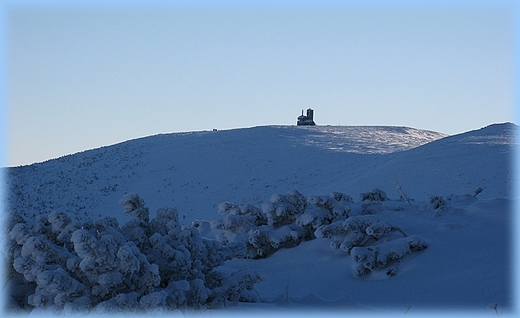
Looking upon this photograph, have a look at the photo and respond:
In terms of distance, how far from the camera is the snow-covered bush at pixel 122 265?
14.4 feet

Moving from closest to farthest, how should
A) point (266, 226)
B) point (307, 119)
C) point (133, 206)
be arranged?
point (133, 206) < point (266, 226) < point (307, 119)

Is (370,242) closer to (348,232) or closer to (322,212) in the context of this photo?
(348,232)

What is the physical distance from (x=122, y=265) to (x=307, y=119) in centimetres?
4093

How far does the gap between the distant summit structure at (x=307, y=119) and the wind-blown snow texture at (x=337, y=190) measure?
501cm

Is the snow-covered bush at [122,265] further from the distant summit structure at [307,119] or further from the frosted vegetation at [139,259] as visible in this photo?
the distant summit structure at [307,119]

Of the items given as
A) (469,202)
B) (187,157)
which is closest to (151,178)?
(187,157)

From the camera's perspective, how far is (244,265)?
719 cm

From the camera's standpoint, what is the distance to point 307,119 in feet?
148

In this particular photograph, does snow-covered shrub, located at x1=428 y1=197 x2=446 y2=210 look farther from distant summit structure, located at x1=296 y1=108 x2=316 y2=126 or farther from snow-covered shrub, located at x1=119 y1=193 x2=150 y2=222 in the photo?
distant summit structure, located at x1=296 y1=108 x2=316 y2=126

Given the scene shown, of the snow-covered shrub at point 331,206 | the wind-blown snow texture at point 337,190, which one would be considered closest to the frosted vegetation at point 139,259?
the wind-blown snow texture at point 337,190

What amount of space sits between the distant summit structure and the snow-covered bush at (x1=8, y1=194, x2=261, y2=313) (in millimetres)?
38997

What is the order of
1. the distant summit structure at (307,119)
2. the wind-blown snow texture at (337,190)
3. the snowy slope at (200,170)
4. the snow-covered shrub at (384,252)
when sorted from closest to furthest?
the wind-blown snow texture at (337,190), the snow-covered shrub at (384,252), the snowy slope at (200,170), the distant summit structure at (307,119)

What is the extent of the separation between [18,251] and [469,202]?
6.05 metres

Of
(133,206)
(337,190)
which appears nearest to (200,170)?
(337,190)
